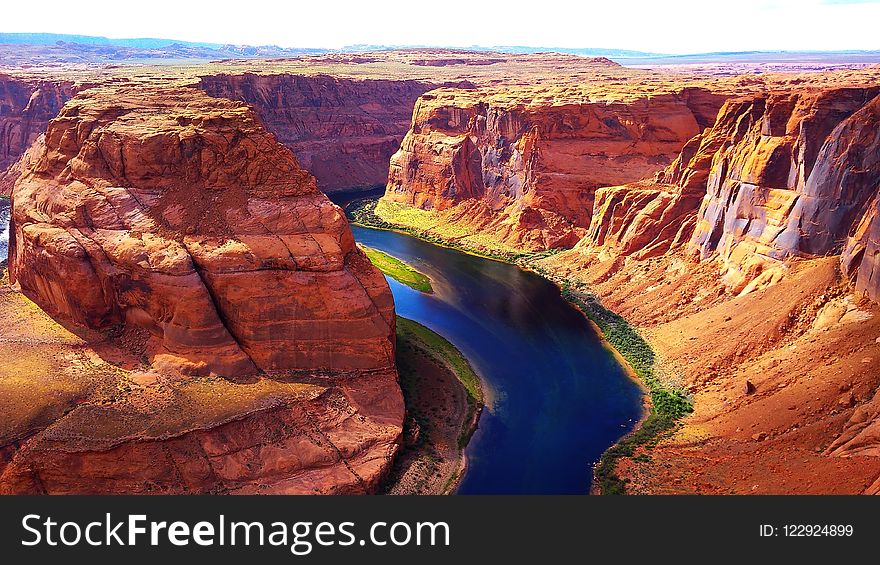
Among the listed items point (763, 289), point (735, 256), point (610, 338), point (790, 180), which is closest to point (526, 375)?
point (610, 338)

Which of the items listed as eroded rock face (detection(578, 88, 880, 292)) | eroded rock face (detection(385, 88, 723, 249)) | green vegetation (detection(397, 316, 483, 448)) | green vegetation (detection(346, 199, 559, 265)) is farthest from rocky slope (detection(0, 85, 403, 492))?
eroded rock face (detection(385, 88, 723, 249))

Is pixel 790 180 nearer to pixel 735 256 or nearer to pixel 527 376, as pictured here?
pixel 735 256

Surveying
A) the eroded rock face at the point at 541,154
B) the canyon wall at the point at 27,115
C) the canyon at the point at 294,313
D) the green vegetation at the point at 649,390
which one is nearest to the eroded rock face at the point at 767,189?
the canyon at the point at 294,313

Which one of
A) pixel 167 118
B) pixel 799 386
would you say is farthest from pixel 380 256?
pixel 799 386

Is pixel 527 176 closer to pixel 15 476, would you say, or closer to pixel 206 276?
pixel 206 276

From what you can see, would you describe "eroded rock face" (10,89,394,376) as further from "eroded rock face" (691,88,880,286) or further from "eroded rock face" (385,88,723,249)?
"eroded rock face" (385,88,723,249)
